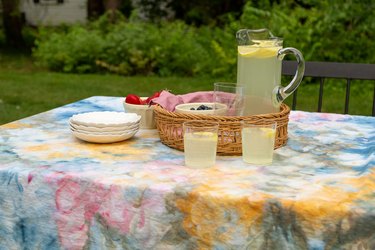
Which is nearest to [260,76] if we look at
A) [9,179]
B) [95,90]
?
[9,179]

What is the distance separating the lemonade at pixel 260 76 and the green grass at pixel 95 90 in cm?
429

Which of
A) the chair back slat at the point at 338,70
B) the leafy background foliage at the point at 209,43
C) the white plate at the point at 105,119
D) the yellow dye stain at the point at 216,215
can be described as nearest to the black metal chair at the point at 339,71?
the chair back slat at the point at 338,70

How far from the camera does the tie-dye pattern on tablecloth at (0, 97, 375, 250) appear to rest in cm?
119

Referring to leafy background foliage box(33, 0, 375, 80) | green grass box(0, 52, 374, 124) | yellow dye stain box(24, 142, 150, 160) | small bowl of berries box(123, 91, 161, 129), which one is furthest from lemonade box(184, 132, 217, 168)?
leafy background foliage box(33, 0, 375, 80)

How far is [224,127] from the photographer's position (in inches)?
60.9

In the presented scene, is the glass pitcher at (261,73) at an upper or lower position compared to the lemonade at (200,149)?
upper

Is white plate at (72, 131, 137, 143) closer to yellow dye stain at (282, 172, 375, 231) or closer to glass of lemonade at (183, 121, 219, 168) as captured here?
glass of lemonade at (183, 121, 219, 168)

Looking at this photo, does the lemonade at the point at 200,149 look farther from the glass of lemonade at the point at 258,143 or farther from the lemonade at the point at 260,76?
the lemonade at the point at 260,76

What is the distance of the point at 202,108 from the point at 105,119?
325 millimetres

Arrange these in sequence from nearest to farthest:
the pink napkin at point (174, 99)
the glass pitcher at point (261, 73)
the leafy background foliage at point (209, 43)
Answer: the glass pitcher at point (261, 73), the pink napkin at point (174, 99), the leafy background foliage at point (209, 43)

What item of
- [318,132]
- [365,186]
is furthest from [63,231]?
[318,132]

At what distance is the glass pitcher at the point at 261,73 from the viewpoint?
165 cm

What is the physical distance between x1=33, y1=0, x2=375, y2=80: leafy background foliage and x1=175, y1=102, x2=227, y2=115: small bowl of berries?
5697mm

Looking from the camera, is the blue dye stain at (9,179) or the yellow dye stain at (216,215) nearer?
the yellow dye stain at (216,215)
